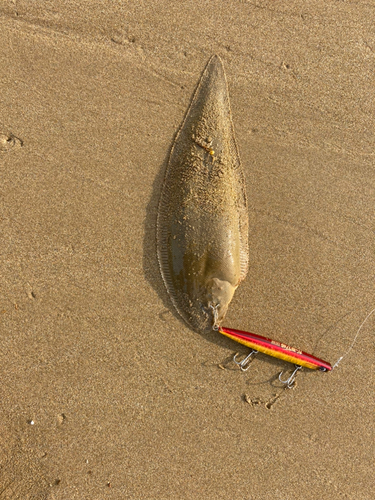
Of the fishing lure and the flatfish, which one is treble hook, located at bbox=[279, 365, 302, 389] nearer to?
the fishing lure

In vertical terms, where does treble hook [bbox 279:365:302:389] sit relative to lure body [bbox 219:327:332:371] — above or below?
below

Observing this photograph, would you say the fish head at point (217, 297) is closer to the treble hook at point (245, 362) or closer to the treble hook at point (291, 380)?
the treble hook at point (245, 362)

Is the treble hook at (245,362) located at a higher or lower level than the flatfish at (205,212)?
lower

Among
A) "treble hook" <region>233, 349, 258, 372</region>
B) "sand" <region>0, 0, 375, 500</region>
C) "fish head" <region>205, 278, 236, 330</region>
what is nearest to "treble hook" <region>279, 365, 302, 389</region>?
"sand" <region>0, 0, 375, 500</region>

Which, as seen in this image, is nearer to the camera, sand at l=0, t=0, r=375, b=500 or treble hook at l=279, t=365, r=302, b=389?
sand at l=0, t=0, r=375, b=500

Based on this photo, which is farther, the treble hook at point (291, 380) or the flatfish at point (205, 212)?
the treble hook at point (291, 380)

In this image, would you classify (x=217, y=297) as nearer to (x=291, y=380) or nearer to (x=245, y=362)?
(x=245, y=362)

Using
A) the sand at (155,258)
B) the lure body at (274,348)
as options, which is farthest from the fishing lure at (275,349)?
the sand at (155,258)

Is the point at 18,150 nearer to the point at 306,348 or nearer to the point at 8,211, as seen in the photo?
the point at 8,211
